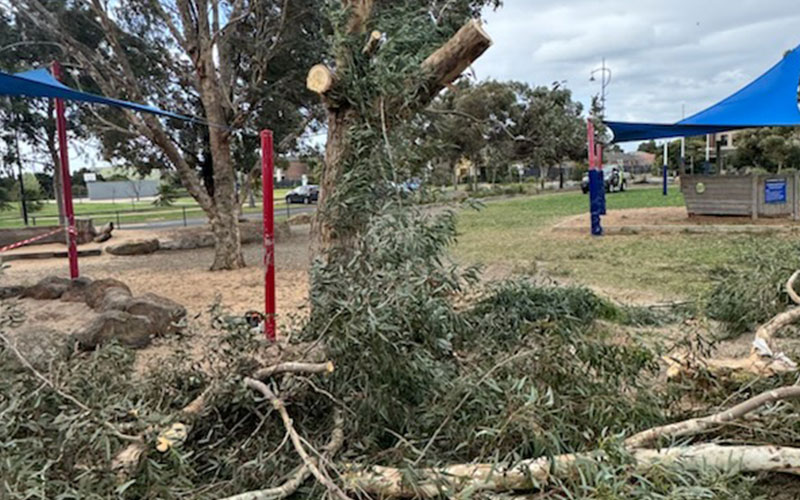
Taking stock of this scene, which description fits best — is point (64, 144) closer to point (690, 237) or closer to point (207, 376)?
point (207, 376)

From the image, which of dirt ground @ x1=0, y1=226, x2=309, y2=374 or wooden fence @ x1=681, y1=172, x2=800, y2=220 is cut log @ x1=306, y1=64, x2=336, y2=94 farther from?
wooden fence @ x1=681, y1=172, x2=800, y2=220

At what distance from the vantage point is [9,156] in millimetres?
14781

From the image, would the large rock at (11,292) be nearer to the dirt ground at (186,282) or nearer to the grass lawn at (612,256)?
the dirt ground at (186,282)

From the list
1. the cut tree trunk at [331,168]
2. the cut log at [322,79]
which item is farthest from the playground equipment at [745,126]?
the cut log at [322,79]

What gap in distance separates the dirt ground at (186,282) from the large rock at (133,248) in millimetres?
177

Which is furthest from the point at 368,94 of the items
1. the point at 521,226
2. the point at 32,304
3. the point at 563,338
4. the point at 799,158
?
the point at 799,158

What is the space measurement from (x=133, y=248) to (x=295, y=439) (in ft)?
32.6

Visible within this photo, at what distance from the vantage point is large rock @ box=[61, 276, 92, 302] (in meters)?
5.89

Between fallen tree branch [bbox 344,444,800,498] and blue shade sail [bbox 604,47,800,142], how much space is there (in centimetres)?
827

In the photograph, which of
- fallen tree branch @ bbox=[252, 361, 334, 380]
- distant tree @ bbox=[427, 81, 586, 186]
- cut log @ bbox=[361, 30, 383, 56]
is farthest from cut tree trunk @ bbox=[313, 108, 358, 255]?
distant tree @ bbox=[427, 81, 586, 186]

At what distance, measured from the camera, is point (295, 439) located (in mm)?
1884

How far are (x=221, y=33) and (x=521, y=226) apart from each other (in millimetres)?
7096

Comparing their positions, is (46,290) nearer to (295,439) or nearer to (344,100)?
(344,100)

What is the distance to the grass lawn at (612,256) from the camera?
5.83 meters
